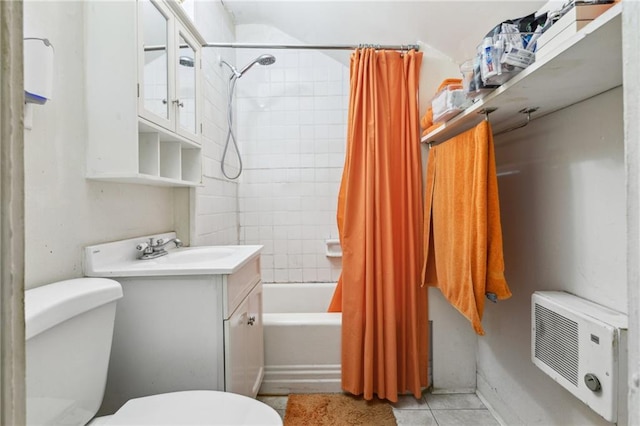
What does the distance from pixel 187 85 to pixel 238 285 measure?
100 cm

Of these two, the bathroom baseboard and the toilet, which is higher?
the toilet

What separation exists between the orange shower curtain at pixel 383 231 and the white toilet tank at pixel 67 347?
113 cm

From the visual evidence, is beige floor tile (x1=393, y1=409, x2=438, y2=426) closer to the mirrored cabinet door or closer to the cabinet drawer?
the cabinet drawer

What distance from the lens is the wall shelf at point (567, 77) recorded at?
666 mm

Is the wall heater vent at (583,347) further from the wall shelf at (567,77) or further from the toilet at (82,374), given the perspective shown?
the toilet at (82,374)

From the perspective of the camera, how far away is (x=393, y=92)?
5.77ft

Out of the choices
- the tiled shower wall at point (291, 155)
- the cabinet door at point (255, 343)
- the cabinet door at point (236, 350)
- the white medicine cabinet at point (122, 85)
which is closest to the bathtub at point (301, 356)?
the cabinet door at point (255, 343)

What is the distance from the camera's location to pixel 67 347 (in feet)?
2.62

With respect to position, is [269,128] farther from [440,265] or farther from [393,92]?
[440,265]

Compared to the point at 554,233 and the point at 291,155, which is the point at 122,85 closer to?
the point at 291,155

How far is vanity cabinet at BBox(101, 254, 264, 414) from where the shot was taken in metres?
1.08

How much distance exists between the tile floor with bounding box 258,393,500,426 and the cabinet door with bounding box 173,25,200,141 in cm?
150

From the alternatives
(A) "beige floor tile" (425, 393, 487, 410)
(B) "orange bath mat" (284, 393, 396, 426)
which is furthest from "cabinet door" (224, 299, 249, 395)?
(A) "beige floor tile" (425, 393, 487, 410)

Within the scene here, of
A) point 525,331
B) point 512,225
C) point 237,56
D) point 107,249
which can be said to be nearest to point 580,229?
point 512,225
